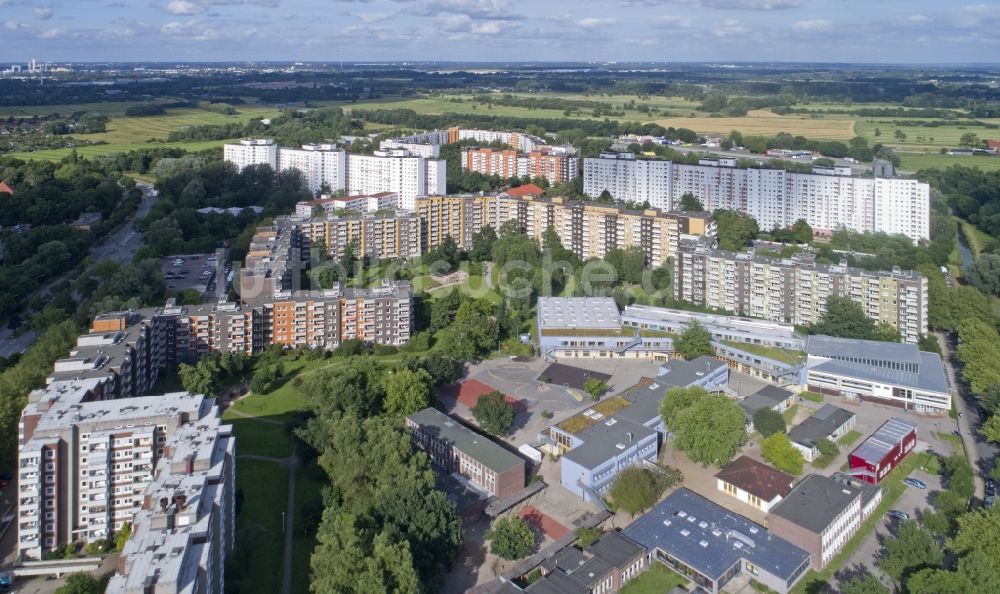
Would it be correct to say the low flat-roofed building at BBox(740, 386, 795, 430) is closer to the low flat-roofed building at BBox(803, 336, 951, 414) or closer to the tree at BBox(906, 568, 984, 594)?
the low flat-roofed building at BBox(803, 336, 951, 414)

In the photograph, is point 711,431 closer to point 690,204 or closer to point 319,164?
point 690,204

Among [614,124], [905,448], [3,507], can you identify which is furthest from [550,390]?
[614,124]

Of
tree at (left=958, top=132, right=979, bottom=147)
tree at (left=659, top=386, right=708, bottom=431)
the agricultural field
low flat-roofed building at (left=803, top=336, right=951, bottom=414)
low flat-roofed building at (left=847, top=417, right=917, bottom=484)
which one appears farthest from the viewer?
tree at (left=958, top=132, right=979, bottom=147)

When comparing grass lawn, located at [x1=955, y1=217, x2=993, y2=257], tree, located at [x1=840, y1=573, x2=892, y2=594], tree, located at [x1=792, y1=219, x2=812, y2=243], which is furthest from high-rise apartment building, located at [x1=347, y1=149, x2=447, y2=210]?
tree, located at [x1=840, y1=573, x2=892, y2=594]

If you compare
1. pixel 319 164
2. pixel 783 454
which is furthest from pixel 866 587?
pixel 319 164

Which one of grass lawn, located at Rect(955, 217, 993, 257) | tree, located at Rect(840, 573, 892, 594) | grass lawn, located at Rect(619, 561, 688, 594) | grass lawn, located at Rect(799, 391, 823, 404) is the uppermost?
grass lawn, located at Rect(955, 217, 993, 257)
